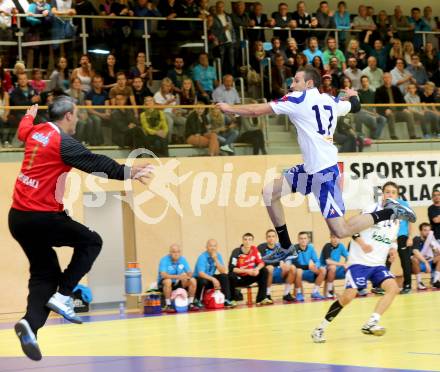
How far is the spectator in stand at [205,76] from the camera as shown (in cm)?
2269

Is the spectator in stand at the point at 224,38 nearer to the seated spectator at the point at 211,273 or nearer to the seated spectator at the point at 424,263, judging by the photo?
the seated spectator at the point at 211,273

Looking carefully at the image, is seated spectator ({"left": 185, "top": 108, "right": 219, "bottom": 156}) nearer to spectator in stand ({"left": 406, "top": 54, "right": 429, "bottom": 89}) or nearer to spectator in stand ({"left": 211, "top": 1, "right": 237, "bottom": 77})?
spectator in stand ({"left": 211, "top": 1, "right": 237, "bottom": 77})

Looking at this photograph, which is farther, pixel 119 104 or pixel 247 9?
pixel 247 9

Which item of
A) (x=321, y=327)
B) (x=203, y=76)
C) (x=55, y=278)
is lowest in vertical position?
(x=321, y=327)

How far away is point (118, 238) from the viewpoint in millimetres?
23703

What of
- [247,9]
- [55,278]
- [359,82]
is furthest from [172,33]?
[55,278]

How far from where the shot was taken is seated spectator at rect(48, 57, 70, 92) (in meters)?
20.3

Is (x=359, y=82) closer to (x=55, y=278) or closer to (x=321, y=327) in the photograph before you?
(x=321, y=327)

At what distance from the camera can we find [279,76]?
23375 millimetres

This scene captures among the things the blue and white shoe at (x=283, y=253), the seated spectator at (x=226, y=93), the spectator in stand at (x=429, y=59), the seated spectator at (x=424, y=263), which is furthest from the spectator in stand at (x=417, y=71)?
the blue and white shoe at (x=283, y=253)

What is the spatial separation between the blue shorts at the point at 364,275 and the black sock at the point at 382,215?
1276 millimetres

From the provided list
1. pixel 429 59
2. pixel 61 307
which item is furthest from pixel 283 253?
pixel 429 59

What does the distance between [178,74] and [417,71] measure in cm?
698

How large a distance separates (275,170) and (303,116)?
11279 mm
